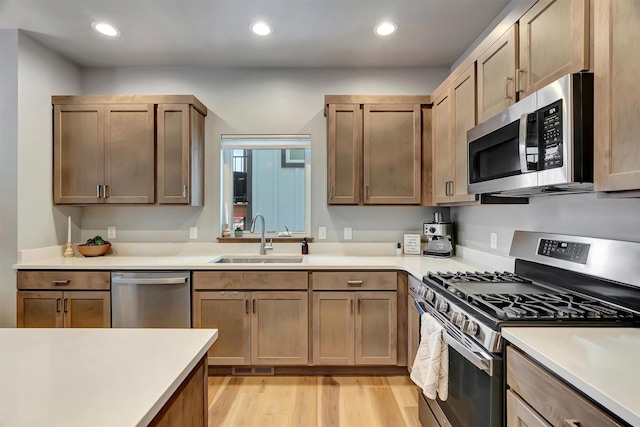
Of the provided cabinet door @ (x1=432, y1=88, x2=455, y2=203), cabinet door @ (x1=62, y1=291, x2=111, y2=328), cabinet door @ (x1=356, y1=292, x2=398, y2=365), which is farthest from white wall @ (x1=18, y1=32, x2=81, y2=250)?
cabinet door @ (x1=432, y1=88, x2=455, y2=203)

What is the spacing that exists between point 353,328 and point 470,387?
1.30m

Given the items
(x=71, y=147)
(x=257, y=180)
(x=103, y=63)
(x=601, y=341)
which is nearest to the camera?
(x=601, y=341)

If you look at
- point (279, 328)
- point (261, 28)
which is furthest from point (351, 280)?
point (261, 28)

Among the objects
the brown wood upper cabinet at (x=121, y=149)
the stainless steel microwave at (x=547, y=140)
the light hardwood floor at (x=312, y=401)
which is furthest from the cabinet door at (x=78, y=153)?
the stainless steel microwave at (x=547, y=140)

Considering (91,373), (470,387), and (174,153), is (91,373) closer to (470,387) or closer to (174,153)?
(470,387)

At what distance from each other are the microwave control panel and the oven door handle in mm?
773

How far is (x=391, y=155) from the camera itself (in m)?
2.87

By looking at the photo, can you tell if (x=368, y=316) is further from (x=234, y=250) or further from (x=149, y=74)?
(x=149, y=74)

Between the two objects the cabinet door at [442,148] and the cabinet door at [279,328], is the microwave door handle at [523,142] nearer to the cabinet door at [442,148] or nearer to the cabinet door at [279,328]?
the cabinet door at [442,148]

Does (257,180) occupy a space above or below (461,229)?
above

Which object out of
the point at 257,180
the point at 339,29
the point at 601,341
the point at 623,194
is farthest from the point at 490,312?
the point at 257,180

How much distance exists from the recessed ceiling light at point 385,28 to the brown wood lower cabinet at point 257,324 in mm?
2104

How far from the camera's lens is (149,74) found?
3188mm

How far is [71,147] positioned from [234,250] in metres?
1.67
